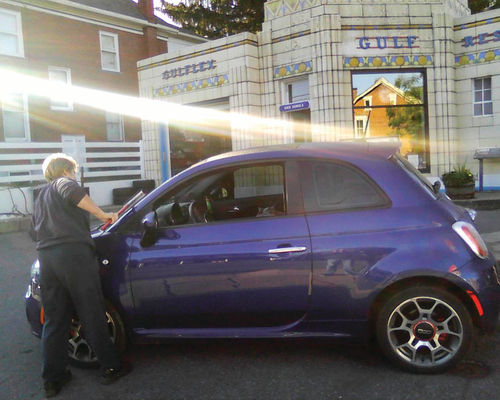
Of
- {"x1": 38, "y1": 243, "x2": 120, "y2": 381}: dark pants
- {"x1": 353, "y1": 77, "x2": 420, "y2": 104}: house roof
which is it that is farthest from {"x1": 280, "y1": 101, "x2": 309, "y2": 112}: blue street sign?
{"x1": 38, "y1": 243, "x2": 120, "y2": 381}: dark pants

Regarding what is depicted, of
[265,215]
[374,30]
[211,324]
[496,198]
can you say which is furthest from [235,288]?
[374,30]

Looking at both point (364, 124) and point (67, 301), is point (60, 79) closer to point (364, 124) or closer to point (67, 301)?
point (364, 124)

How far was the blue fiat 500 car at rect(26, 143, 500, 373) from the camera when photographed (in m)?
3.30

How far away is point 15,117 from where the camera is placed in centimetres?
1914

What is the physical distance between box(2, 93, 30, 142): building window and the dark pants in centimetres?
1763

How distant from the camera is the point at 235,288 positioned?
11.3 feet

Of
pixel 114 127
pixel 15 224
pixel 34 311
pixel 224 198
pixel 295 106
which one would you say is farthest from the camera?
pixel 114 127

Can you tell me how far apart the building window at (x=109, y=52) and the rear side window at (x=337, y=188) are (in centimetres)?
2050

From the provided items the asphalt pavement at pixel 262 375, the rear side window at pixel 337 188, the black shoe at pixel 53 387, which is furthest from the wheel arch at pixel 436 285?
the black shoe at pixel 53 387

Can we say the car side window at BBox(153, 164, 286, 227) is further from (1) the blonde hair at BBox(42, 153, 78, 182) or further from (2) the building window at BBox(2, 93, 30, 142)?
(2) the building window at BBox(2, 93, 30, 142)

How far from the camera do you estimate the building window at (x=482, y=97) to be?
12312 mm

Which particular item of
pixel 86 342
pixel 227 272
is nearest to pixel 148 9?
pixel 86 342

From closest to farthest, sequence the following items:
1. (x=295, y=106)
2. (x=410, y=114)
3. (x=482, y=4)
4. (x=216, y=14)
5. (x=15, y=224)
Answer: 1. (x=15, y=224)
2. (x=410, y=114)
3. (x=295, y=106)
4. (x=482, y=4)
5. (x=216, y=14)

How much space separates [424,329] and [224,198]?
7.14ft
